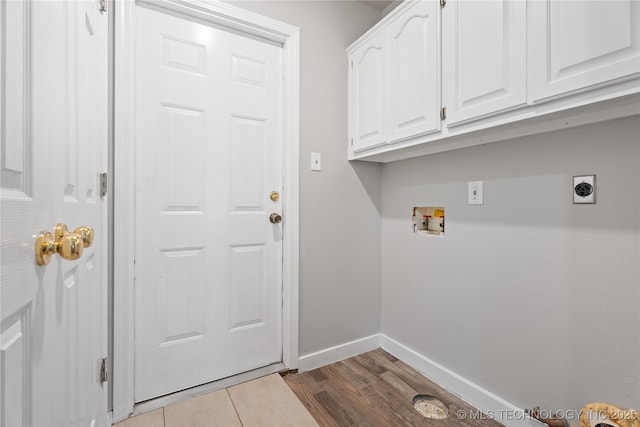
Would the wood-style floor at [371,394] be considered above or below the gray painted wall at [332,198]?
below

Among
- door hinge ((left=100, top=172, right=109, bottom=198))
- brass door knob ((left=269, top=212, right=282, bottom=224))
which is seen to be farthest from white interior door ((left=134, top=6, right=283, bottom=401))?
door hinge ((left=100, top=172, right=109, bottom=198))

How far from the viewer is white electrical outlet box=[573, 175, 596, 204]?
1090 mm

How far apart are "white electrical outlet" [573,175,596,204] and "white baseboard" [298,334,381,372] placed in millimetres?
1474

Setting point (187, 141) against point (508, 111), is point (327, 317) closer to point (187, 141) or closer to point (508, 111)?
point (187, 141)

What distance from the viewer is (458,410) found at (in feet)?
4.73

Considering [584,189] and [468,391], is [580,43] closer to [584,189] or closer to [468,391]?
[584,189]

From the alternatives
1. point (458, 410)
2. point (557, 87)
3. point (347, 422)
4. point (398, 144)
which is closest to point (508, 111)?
point (557, 87)

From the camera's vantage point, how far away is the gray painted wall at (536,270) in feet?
3.40

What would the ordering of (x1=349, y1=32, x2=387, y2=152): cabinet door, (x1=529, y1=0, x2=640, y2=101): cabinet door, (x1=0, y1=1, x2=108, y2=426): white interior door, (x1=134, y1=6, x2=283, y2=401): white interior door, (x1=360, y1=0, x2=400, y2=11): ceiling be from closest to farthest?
(x1=0, y1=1, x2=108, y2=426): white interior door
(x1=529, y1=0, x2=640, y2=101): cabinet door
(x1=134, y1=6, x2=283, y2=401): white interior door
(x1=349, y1=32, x2=387, y2=152): cabinet door
(x1=360, y1=0, x2=400, y2=11): ceiling

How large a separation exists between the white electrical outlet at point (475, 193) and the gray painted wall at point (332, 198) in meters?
0.70

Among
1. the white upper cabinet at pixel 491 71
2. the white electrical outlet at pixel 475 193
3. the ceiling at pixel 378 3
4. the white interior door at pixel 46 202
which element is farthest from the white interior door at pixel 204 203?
the white electrical outlet at pixel 475 193

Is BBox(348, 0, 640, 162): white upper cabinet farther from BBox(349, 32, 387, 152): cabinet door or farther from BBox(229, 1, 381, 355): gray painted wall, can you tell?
BBox(229, 1, 381, 355): gray painted wall

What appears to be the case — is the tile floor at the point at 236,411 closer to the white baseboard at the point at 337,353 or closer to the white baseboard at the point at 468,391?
the white baseboard at the point at 337,353

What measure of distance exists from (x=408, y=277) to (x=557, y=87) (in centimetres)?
127
